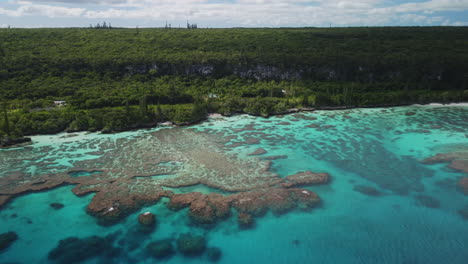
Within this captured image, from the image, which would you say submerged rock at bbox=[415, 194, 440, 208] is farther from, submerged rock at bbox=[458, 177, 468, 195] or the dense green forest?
the dense green forest

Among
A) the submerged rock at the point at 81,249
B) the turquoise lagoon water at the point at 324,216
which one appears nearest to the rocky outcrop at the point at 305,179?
the turquoise lagoon water at the point at 324,216

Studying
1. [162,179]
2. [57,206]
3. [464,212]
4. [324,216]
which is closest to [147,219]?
[162,179]

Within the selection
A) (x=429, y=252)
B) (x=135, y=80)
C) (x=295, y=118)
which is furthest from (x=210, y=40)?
(x=429, y=252)

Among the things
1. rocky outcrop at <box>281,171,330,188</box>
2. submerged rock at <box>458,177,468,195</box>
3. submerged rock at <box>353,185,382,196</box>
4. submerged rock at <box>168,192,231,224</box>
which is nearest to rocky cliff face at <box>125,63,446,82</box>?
rocky outcrop at <box>281,171,330,188</box>

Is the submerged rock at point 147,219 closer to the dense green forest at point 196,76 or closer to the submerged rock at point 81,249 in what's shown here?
the submerged rock at point 81,249

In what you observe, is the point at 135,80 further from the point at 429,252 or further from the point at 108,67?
the point at 429,252

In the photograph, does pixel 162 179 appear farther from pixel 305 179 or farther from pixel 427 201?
pixel 427 201
